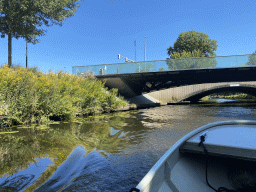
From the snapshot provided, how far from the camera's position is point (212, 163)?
9.12ft

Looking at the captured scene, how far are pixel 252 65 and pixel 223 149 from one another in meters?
18.9

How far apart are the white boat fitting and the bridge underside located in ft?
60.2

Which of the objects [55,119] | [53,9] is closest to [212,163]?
[55,119]

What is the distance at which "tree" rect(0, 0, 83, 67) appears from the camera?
51.0 feet

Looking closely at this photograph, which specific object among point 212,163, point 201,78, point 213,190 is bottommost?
point 213,190

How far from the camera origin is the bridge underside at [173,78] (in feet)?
66.9

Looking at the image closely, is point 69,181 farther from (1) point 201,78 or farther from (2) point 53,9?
(1) point 201,78

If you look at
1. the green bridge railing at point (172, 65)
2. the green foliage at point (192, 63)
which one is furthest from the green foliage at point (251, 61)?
the green foliage at point (192, 63)

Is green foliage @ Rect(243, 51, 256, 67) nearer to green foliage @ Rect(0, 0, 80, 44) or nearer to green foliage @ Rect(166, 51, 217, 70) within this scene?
green foliage @ Rect(166, 51, 217, 70)

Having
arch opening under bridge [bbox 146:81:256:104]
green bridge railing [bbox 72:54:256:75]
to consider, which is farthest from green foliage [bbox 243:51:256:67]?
arch opening under bridge [bbox 146:81:256:104]

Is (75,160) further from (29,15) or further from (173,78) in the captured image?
(173,78)

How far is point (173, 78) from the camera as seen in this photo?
23.1 metres

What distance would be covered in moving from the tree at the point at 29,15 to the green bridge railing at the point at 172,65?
6617 mm

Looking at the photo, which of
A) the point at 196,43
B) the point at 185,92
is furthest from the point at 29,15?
the point at 196,43
